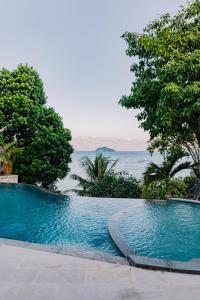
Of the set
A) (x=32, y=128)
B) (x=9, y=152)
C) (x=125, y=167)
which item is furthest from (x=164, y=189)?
(x=125, y=167)

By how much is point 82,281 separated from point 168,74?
6.87m

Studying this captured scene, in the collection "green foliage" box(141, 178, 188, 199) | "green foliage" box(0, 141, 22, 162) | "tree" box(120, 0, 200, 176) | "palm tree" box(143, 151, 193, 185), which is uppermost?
"tree" box(120, 0, 200, 176)

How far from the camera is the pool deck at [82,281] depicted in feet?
13.0

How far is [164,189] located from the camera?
12773 mm

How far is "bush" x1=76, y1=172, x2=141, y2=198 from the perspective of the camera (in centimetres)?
1381

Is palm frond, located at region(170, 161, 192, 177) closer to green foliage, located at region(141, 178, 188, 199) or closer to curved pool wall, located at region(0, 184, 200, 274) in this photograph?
green foliage, located at region(141, 178, 188, 199)

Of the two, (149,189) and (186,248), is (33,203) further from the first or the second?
(186,248)

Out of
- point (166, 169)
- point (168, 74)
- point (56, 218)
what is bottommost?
point (56, 218)

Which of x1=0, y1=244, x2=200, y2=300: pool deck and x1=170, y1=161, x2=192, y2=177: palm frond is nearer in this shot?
x1=0, y1=244, x2=200, y2=300: pool deck

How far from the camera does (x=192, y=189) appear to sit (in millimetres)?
13227

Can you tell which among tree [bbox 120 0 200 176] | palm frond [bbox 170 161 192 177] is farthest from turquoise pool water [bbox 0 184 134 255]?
tree [bbox 120 0 200 176]

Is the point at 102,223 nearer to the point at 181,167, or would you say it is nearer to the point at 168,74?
the point at 168,74

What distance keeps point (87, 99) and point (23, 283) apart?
26771 millimetres

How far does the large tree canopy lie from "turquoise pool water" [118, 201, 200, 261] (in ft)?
22.2
